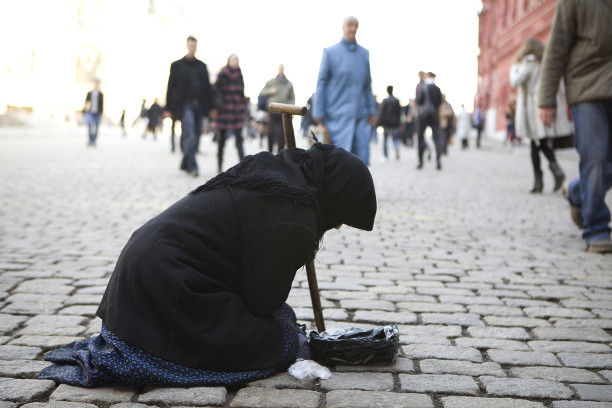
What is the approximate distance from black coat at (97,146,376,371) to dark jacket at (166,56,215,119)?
361 inches

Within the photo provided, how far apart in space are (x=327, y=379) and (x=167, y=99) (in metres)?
9.49

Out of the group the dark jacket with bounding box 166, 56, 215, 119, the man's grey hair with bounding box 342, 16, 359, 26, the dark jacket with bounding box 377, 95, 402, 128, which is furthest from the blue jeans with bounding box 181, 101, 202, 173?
the dark jacket with bounding box 377, 95, 402, 128

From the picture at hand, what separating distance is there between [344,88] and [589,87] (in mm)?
3484

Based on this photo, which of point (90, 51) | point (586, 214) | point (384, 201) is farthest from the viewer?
point (90, 51)

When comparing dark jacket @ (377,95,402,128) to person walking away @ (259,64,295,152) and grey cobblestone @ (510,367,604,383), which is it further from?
grey cobblestone @ (510,367,604,383)

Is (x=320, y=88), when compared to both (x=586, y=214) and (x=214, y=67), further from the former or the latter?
(x=214, y=67)

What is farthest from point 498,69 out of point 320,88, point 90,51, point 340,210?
point 340,210

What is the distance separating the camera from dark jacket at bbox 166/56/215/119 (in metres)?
11.8

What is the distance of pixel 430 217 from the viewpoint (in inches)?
321

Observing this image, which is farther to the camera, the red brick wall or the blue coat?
the red brick wall

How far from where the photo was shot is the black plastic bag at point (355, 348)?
10.3 feet

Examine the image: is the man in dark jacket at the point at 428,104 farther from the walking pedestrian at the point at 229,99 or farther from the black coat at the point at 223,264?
the black coat at the point at 223,264

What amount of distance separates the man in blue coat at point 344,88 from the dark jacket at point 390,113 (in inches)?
352

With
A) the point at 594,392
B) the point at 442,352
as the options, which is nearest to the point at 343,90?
the point at 442,352
